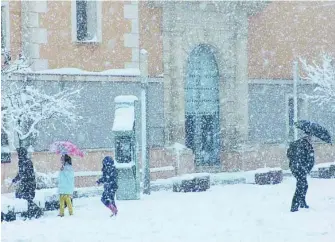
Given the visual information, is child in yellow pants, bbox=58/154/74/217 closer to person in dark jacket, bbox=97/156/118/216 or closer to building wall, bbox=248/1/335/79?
person in dark jacket, bbox=97/156/118/216

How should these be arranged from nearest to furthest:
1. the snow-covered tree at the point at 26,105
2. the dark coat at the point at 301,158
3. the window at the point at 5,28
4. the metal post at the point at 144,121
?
the dark coat at the point at 301,158 → the snow-covered tree at the point at 26,105 → the metal post at the point at 144,121 → the window at the point at 5,28

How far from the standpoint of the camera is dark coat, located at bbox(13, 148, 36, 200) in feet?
44.2

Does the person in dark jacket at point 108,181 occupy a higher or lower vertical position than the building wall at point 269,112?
lower

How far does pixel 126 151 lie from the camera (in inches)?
677

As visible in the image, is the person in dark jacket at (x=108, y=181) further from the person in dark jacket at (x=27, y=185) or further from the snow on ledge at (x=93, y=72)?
the snow on ledge at (x=93, y=72)

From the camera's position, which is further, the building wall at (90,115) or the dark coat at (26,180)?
the building wall at (90,115)

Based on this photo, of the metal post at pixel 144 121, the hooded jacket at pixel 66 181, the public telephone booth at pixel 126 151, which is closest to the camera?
the hooded jacket at pixel 66 181

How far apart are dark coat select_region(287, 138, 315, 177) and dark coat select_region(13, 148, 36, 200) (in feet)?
18.0

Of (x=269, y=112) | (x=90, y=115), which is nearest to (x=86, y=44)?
(x=90, y=115)

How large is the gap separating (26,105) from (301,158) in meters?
8.16

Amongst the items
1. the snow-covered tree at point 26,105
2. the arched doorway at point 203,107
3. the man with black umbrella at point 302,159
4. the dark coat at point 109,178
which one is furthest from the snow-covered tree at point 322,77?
the dark coat at point 109,178

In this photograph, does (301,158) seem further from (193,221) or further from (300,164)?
(193,221)

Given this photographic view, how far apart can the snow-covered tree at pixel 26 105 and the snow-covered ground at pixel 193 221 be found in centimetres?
281

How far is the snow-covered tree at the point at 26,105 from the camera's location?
57.4 ft
